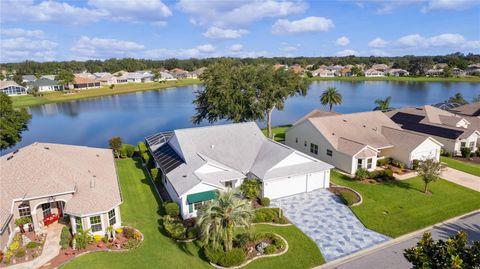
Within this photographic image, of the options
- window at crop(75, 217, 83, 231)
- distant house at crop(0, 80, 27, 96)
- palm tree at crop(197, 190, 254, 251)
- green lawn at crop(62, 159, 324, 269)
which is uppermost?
distant house at crop(0, 80, 27, 96)

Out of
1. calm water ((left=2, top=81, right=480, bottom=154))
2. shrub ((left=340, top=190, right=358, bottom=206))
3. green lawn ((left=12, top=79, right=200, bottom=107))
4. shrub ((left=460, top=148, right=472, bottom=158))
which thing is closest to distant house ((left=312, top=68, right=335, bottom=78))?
calm water ((left=2, top=81, right=480, bottom=154))

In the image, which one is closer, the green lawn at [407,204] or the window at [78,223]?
the window at [78,223]

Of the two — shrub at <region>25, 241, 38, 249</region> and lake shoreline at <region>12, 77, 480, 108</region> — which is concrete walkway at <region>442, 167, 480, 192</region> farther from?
lake shoreline at <region>12, 77, 480, 108</region>

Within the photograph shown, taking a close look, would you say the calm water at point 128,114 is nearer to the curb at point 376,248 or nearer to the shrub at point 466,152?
the shrub at point 466,152

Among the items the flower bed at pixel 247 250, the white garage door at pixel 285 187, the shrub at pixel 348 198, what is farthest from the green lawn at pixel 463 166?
the flower bed at pixel 247 250

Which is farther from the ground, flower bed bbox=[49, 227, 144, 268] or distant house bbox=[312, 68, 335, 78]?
distant house bbox=[312, 68, 335, 78]

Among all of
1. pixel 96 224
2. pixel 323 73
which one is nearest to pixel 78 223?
pixel 96 224

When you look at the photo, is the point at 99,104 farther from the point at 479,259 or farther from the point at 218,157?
the point at 479,259
